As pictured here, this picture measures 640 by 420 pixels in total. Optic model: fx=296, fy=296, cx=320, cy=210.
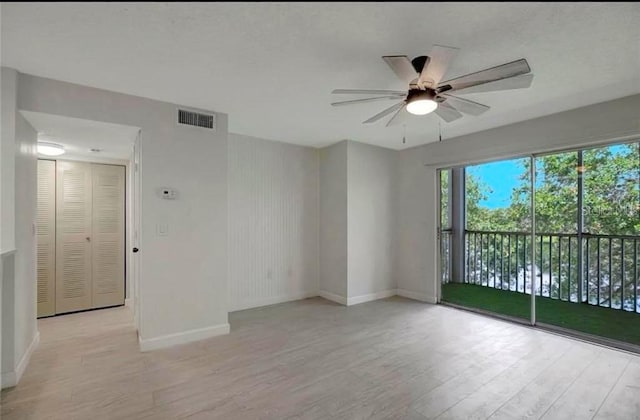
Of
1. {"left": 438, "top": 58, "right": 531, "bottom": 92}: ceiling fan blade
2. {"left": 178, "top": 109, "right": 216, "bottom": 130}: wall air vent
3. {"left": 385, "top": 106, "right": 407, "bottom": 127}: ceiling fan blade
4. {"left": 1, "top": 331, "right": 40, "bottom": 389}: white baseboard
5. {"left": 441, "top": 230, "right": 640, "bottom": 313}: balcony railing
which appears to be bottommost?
{"left": 1, "top": 331, "right": 40, "bottom": 389}: white baseboard

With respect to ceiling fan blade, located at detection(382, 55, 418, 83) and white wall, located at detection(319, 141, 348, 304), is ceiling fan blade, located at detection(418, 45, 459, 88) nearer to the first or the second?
ceiling fan blade, located at detection(382, 55, 418, 83)

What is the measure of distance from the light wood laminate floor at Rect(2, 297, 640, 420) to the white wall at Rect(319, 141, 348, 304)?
1.05 meters

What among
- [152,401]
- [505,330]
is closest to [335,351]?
[152,401]

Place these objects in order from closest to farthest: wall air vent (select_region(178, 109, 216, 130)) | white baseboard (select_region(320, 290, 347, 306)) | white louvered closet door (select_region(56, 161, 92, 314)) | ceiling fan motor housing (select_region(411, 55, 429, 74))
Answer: ceiling fan motor housing (select_region(411, 55, 429, 74)), wall air vent (select_region(178, 109, 216, 130)), white louvered closet door (select_region(56, 161, 92, 314)), white baseboard (select_region(320, 290, 347, 306))

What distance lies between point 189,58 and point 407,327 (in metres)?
3.47

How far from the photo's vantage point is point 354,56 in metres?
2.11

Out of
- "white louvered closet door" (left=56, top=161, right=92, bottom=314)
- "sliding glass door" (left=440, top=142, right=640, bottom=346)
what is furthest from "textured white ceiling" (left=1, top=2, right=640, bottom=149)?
"white louvered closet door" (left=56, top=161, right=92, bottom=314)

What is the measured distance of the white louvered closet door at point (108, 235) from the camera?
4273 millimetres

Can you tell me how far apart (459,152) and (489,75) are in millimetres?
2495

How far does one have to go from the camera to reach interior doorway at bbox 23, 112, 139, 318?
12.9 feet

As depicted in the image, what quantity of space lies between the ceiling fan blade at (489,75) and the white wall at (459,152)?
1936 millimetres

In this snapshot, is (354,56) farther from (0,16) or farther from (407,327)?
(407,327)

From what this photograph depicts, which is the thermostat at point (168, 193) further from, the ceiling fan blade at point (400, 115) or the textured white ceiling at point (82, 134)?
the ceiling fan blade at point (400, 115)

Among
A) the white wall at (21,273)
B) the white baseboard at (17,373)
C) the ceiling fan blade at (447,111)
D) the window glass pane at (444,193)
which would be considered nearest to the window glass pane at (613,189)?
the window glass pane at (444,193)
